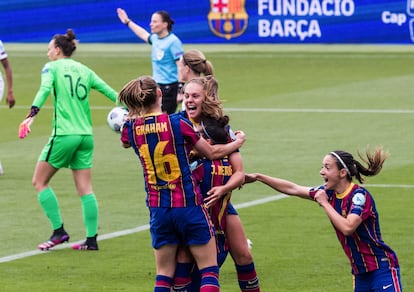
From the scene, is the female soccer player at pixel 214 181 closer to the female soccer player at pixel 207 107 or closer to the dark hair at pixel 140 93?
the female soccer player at pixel 207 107

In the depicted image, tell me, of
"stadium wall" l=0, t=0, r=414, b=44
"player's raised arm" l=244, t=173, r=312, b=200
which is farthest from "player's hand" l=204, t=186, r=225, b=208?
"stadium wall" l=0, t=0, r=414, b=44

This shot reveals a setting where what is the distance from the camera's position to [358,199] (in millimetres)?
8992

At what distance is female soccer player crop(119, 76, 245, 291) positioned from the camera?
29.5 ft

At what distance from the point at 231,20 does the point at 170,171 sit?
2984cm

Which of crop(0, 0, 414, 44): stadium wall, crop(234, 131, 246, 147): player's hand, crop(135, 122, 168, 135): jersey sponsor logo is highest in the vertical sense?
crop(135, 122, 168, 135): jersey sponsor logo

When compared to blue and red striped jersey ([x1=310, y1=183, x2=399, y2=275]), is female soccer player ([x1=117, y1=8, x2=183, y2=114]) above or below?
below

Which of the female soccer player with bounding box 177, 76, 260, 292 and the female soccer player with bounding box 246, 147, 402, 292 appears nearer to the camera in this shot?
the female soccer player with bounding box 246, 147, 402, 292

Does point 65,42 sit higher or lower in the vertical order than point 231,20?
higher

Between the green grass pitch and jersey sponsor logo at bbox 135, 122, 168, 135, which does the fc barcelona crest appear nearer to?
the green grass pitch

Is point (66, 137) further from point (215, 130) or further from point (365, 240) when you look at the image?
point (365, 240)

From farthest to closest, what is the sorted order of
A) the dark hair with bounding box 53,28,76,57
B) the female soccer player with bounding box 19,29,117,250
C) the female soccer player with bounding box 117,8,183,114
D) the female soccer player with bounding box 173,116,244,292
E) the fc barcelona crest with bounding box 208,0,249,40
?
the fc barcelona crest with bounding box 208,0,249,40 < the female soccer player with bounding box 117,8,183,114 < the dark hair with bounding box 53,28,76,57 < the female soccer player with bounding box 19,29,117,250 < the female soccer player with bounding box 173,116,244,292

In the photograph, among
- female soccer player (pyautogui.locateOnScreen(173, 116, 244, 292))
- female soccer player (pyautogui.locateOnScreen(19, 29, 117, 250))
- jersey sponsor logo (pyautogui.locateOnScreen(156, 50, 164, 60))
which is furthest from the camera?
jersey sponsor logo (pyautogui.locateOnScreen(156, 50, 164, 60))

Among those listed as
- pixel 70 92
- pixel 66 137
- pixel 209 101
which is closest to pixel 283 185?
pixel 209 101

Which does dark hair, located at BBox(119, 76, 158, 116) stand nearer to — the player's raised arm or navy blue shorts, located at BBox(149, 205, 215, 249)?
navy blue shorts, located at BBox(149, 205, 215, 249)
